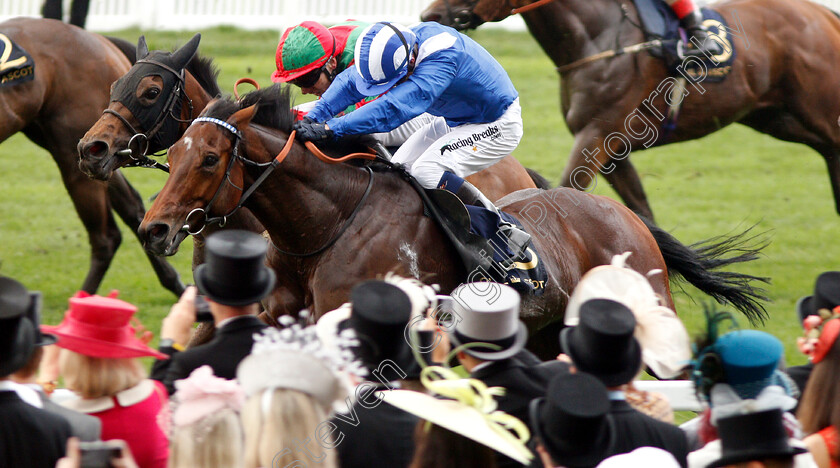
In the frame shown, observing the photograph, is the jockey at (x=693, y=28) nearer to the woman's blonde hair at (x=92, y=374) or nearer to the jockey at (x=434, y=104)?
the jockey at (x=434, y=104)

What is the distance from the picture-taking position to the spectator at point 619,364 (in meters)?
2.66

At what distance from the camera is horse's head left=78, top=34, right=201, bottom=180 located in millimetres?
5422

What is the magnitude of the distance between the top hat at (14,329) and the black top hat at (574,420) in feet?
4.44

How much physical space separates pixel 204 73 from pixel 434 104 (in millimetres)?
1587

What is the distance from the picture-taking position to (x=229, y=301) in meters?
3.06

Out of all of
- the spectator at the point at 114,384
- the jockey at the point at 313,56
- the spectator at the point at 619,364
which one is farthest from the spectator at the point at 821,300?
the jockey at the point at 313,56

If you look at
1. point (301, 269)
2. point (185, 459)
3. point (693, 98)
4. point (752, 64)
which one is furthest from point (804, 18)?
point (185, 459)

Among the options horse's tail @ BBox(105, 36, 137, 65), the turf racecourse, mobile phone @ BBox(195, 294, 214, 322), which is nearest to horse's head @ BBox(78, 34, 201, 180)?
the turf racecourse

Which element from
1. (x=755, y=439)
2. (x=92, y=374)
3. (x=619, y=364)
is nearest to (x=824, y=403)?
(x=755, y=439)

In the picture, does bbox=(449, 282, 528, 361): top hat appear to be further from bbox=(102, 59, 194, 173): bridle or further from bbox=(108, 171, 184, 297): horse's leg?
bbox=(108, 171, 184, 297): horse's leg

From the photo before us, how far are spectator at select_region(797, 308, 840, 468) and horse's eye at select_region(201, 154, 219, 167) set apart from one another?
8.44 ft

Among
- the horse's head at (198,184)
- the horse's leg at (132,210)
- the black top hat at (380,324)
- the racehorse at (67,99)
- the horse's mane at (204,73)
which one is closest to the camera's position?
the black top hat at (380,324)

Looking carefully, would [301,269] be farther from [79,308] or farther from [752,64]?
[752,64]

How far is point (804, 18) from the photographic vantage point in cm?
841
